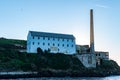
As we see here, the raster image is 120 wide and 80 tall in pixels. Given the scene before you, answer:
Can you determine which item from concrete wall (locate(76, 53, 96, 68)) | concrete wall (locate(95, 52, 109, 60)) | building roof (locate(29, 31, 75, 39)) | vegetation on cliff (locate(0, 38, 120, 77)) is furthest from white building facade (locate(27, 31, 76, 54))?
concrete wall (locate(95, 52, 109, 60))

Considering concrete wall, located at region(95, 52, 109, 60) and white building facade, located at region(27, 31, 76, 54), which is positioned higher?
white building facade, located at region(27, 31, 76, 54)

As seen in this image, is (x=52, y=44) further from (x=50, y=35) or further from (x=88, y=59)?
(x=88, y=59)

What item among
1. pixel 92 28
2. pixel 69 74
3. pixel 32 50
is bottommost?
pixel 69 74

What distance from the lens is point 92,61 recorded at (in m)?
120

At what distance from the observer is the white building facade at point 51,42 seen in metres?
118

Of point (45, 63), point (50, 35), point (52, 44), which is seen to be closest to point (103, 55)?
point (52, 44)

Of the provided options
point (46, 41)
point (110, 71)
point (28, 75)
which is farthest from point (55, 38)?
point (28, 75)

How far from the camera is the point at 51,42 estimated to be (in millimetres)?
122438

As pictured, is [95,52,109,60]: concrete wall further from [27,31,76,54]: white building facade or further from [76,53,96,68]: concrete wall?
[76,53,96,68]: concrete wall

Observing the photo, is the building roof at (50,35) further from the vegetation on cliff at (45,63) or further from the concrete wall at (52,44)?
the vegetation on cliff at (45,63)

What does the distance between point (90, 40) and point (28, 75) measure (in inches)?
1518

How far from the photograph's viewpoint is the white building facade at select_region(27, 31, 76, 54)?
118m

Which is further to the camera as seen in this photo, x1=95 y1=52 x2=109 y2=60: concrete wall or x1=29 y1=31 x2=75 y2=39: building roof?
x1=95 y1=52 x2=109 y2=60: concrete wall

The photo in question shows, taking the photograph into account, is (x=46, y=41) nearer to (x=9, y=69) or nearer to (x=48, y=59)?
(x=48, y=59)
